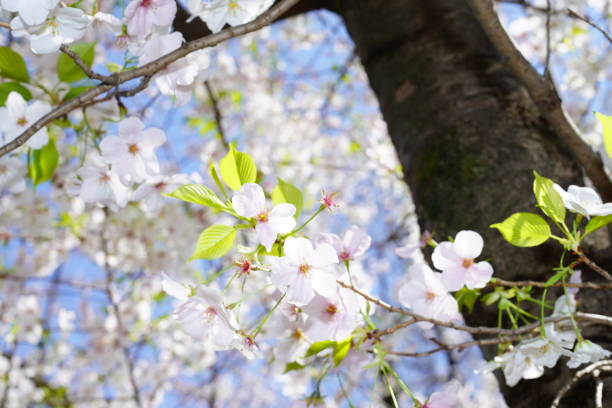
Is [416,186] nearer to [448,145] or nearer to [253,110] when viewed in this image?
[448,145]

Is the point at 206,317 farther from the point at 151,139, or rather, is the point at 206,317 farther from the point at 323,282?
the point at 151,139

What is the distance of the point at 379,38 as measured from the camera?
132 cm

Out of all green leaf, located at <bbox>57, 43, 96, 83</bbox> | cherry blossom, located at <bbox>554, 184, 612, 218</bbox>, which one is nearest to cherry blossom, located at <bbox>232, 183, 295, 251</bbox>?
cherry blossom, located at <bbox>554, 184, 612, 218</bbox>

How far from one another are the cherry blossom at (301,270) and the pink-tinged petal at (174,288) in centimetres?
14

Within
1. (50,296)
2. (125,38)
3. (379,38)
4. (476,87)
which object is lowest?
(50,296)

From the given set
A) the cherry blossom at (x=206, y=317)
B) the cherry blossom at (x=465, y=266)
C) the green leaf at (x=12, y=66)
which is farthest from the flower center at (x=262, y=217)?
the green leaf at (x=12, y=66)

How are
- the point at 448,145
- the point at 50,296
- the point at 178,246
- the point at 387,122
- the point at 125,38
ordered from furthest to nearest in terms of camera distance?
1. the point at 50,296
2. the point at 178,246
3. the point at 387,122
4. the point at 448,145
5. the point at 125,38

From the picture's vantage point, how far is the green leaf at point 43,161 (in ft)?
3.02

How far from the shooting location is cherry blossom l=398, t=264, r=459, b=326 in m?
Result: 0.71

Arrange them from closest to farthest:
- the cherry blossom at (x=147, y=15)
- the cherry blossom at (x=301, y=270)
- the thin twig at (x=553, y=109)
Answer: the cherry blossom at (x=301, y=270) → the cherry blossom at (x=147, y=15) → the thin twig at (x=553, y=109)

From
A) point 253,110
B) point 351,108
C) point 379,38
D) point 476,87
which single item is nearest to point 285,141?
point 253,110

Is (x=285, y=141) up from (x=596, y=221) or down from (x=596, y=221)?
down

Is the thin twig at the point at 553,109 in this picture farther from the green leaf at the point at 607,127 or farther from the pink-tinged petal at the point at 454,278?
the pink-tinged petal at the point at 454,278

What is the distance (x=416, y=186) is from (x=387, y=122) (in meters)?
0.22
